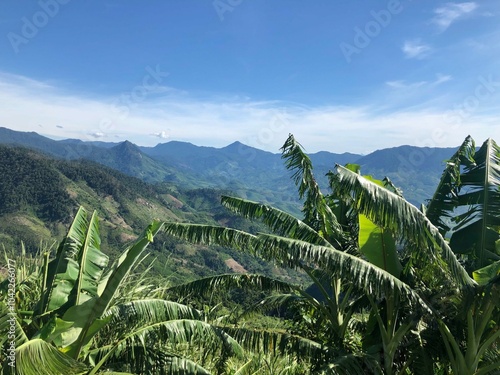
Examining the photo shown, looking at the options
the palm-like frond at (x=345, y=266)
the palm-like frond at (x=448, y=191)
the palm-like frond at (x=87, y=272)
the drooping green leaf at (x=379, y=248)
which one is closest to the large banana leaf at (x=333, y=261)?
the palm-like frond at (x=345, y=266)


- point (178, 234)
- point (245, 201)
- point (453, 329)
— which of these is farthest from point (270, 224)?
point (453, 329)

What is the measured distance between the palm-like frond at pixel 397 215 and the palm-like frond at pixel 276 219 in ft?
5.10

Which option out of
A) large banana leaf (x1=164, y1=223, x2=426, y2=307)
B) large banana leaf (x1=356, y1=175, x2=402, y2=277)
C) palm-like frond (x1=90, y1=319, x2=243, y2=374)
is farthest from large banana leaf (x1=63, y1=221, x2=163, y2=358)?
large banana leaf (x1=356, y1=175, x2=402, y2=277)

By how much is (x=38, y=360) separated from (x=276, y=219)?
13.1 ft

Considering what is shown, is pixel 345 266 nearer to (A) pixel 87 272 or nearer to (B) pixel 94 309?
(B) pixel 94 309

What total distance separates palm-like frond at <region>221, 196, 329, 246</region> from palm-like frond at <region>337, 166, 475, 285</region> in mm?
1553

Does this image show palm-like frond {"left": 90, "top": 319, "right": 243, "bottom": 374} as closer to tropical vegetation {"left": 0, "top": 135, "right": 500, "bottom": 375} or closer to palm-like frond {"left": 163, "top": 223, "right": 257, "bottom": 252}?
tropical vegetation {"left": 0, "top": 135, "right": 500, "bottom": 375}

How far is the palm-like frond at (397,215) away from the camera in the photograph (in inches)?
166

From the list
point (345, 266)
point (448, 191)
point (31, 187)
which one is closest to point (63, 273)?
point (345, 266)

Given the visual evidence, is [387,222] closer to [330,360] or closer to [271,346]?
[330,360]

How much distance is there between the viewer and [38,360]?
112 inches

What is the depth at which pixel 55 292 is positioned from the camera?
4.60m

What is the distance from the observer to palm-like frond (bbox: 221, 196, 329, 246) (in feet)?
19.2

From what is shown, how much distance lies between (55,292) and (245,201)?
10.7 ft
